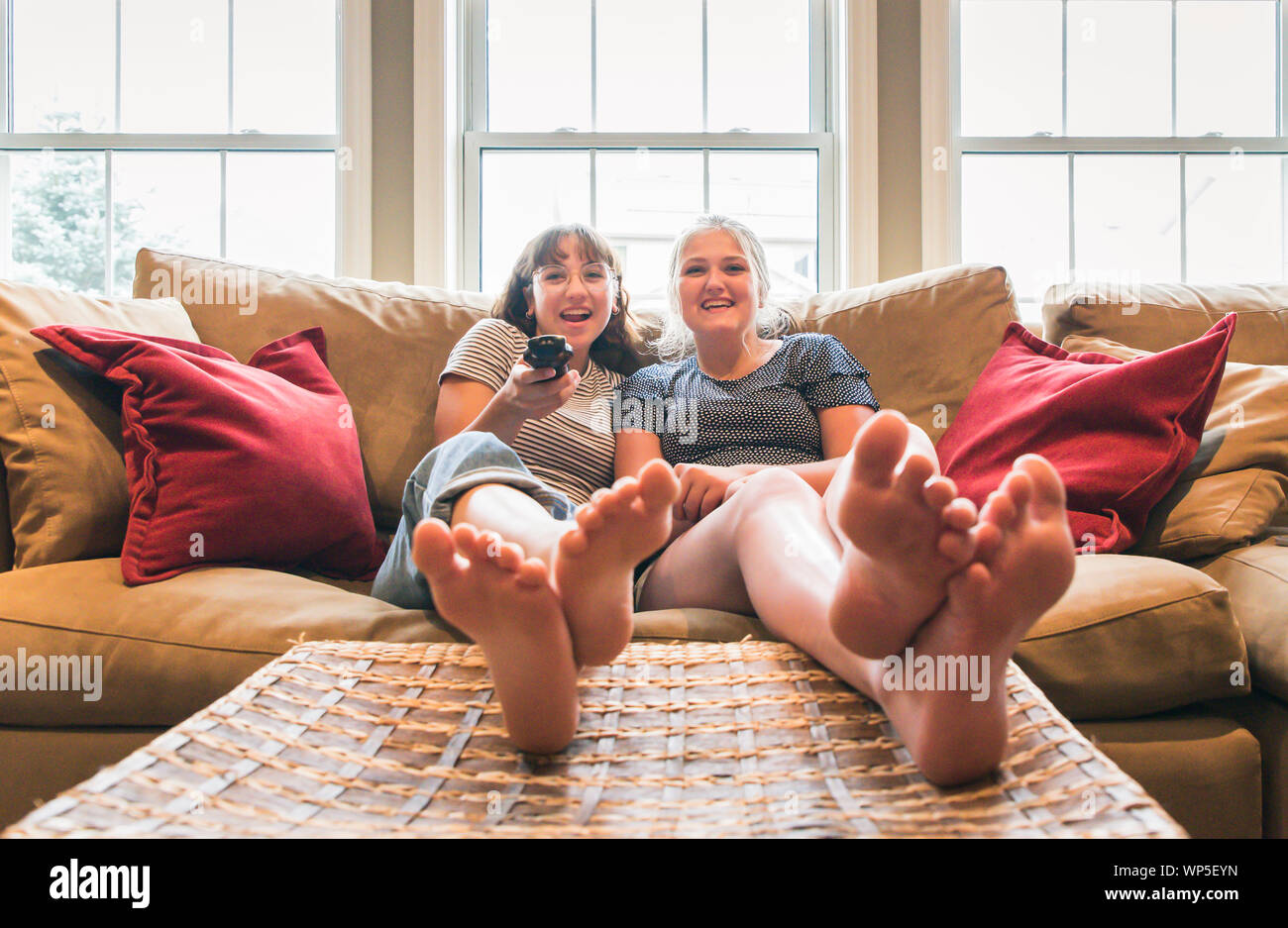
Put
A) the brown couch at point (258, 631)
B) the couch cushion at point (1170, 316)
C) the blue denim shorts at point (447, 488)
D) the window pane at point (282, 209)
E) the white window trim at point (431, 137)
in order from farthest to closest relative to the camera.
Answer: the window pane at point (282, 209)
the white window trim at point (431, 137)
the couch cushion at point (1170, 316)
the brown couch at point (258, 631)
the blue denim shorts at point (447, 488)

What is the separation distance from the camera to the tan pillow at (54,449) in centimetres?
120

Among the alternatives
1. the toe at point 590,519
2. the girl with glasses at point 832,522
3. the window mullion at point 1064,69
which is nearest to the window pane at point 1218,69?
the window mullion at point 1064,69

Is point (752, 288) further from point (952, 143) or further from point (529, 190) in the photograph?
point (952, 143)

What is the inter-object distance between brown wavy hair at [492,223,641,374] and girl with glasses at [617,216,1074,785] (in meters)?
0.10

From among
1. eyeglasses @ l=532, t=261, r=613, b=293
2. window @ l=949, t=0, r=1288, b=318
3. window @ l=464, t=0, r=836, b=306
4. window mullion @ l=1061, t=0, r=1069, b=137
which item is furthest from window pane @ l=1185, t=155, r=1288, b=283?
eyeglasses @ l=532, t=261, r=613, b=293

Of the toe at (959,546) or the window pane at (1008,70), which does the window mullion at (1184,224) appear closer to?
the window pane at (1008,70)

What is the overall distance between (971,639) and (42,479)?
1.33m

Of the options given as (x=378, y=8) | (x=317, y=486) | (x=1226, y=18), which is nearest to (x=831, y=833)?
(x=317, y=486)

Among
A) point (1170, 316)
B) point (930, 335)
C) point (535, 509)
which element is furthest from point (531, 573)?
point (1170, 316)

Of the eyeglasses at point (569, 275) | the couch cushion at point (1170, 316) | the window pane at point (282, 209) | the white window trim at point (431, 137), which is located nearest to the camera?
the eyeglasses at point (569, 275)

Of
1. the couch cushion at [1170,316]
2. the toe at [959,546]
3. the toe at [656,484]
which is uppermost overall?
the couch cushion at [1170,316]

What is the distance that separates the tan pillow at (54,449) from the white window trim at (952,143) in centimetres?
210

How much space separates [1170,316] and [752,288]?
95 cm
